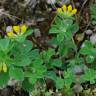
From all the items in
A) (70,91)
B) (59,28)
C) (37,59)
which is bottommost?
(70,91)

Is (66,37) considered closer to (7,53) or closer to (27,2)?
(7,53)

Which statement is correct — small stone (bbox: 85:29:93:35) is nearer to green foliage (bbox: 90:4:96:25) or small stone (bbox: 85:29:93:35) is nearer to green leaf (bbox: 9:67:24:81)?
green foliage (bbox: 90:4:96:25)

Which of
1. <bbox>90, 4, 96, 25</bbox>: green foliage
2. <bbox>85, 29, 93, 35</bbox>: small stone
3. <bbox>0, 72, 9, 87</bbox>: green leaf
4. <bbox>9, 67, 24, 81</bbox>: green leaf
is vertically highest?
<bbox>90, 4, 96, 25</bbox>: green foliage

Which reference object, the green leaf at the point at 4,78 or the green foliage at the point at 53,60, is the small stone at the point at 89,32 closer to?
the green foliage at the point at 53,60

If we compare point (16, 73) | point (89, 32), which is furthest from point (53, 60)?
point (89, 32)

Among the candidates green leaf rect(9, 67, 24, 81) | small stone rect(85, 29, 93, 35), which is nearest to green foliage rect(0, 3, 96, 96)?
green leaf rect(9, 67, 24, 81)

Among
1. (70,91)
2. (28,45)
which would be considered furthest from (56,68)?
(28,45)

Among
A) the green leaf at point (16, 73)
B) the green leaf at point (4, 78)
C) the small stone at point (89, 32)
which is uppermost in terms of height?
the small stone at point (89, 32)

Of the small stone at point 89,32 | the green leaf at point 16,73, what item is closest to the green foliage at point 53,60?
the green leaf at point 16,73
